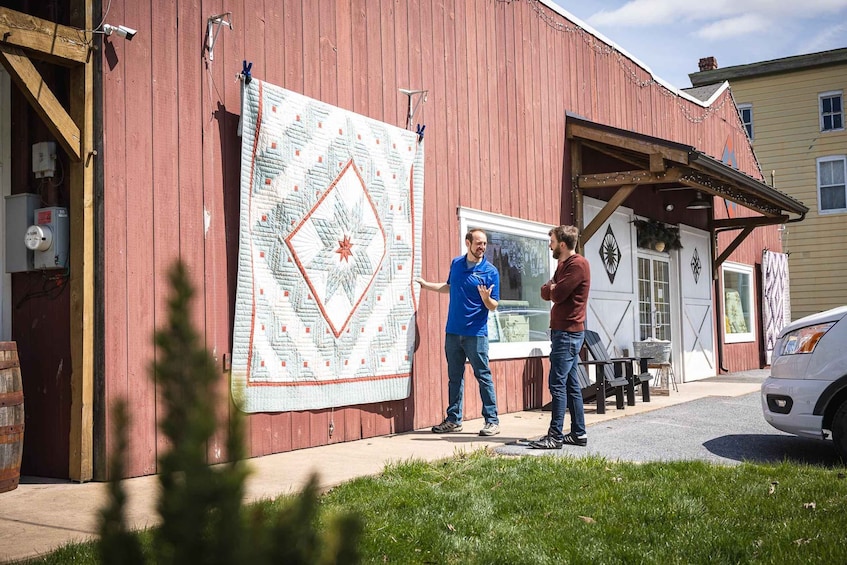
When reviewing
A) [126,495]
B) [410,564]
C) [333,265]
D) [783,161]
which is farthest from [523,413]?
[783,161]

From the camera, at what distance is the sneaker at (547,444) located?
6.24m

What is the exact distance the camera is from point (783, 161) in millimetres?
23688

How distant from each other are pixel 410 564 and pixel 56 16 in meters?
4.24

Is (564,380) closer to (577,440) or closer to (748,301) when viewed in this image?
(577,440)

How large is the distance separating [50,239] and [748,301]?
15.7m

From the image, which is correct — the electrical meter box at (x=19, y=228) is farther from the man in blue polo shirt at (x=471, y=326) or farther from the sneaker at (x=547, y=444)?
the sneaker at (x=547, y=444)

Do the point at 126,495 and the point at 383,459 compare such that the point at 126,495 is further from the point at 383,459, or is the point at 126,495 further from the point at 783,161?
the point at 783,161

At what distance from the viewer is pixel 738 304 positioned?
1706 centimetres

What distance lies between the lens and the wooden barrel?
184 inches

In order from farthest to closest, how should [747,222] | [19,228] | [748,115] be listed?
1. [748,115]
2. [747,222]
3. [19,228]

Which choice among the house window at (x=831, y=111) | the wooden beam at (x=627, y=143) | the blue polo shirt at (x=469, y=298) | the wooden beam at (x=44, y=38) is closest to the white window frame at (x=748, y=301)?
the wooden beam at (x=627, y=143)

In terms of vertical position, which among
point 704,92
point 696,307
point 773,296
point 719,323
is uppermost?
point 704,92

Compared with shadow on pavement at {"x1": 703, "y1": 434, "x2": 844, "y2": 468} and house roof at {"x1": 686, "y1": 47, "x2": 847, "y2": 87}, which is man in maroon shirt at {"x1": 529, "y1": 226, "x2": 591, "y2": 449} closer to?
shadow on pavement at {"x1": 703, "y1": 434, "x2": 844, "y2": 468}

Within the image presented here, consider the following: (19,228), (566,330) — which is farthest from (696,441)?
(19,228)
